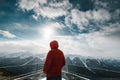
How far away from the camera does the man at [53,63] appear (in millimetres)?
2791

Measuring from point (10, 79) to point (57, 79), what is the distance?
1.94 meters

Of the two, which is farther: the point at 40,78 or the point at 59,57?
the point at 40,78

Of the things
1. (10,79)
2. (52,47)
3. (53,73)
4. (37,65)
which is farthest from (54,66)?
(37,65)

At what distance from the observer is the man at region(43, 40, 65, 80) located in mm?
2791

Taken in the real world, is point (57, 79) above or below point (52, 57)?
below

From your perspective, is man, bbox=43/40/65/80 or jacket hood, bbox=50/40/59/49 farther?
jacket hood, bbox=50/40/59/49

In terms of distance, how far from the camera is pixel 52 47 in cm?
294

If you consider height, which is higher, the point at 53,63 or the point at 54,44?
the point at 54,44

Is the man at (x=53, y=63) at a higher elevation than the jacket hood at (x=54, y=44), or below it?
below

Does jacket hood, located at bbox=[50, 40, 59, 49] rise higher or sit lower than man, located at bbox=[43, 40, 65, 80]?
higher

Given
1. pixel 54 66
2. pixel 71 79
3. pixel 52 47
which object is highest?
pixel 52 47

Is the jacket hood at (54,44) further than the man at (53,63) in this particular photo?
Yes

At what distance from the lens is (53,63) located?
2875mm

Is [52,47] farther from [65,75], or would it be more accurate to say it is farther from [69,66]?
[69,66]
